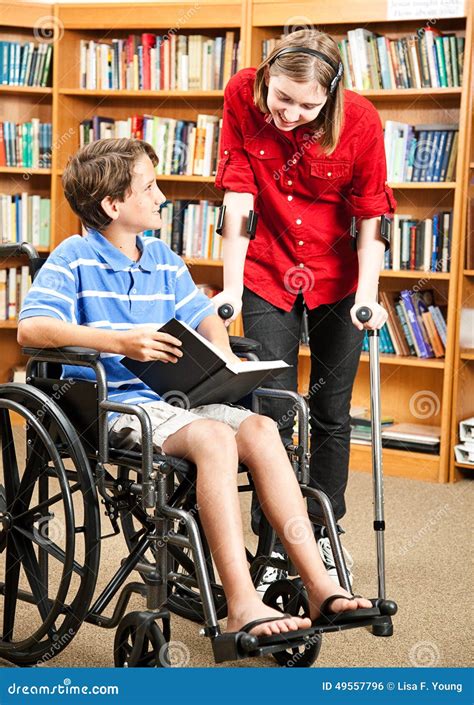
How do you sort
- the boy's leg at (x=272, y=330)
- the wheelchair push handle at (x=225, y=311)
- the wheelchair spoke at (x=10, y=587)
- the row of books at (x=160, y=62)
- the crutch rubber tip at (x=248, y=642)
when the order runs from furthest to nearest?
the row of books at (x=160, y=62) → the boy's leg at (x=272, y=330) → the wheelchair push handle at (x=225, y=311) → the wheelchair spoke at (x=10, y=587) → the crutch rubber tip at (x=248, y=642)

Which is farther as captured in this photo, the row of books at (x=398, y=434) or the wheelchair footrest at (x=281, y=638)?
the row of books at (x=398, y=434)

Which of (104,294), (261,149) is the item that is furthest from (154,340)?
(261,149)

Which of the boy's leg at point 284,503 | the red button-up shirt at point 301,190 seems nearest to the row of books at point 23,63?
the red button-up shirt at point 301,190

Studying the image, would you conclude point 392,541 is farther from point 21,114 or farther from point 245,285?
point 21,114

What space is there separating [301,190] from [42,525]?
0.98 meters

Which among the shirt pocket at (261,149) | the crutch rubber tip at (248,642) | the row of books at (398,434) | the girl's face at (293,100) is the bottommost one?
the row of books at (398,434)

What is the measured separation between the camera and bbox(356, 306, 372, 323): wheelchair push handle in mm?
2207

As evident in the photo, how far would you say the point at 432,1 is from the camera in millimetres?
3568

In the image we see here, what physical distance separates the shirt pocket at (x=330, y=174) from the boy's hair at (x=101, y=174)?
0.48 m

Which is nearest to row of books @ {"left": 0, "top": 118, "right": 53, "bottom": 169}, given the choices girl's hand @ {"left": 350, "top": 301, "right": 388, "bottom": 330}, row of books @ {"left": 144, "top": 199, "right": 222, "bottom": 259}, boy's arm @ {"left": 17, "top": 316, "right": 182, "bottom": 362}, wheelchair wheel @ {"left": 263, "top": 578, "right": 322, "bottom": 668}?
row of books @ {"left": 144, "top": 199, "right": 222, "bottom": 259}

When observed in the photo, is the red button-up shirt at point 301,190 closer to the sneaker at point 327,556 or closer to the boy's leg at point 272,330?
the boy's leg at point 272,330

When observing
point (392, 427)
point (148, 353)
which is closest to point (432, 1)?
point (392, 427)

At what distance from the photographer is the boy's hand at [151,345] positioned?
175 cm

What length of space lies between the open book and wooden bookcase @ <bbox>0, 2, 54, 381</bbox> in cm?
254
